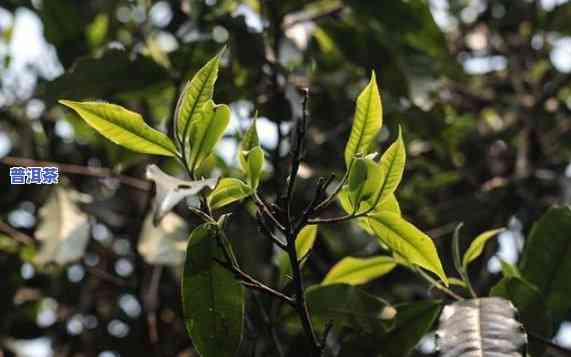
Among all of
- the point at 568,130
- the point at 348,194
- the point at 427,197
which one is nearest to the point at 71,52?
the point at 427,197

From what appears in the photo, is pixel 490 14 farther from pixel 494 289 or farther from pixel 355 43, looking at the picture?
pixel 494 289

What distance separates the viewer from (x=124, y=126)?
0.70m

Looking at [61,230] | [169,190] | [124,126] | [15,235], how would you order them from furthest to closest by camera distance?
[15,235], [61,230], [124,126], [169,190]

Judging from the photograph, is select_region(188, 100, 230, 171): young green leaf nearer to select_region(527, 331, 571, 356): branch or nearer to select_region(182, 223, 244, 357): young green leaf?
select_region(182, 223, 244, 357): young green leaf

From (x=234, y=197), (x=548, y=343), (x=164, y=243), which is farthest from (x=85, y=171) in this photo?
(x=548, y=343)

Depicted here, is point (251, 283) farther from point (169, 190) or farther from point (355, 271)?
point (355, 271)

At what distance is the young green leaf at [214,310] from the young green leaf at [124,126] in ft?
0.38

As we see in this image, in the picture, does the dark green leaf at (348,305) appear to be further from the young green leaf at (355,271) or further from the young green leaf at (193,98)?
the young green leaf at (193,98)

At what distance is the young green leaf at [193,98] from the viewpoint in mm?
691

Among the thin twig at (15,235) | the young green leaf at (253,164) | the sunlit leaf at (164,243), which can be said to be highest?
the young green leaf at (253,164)


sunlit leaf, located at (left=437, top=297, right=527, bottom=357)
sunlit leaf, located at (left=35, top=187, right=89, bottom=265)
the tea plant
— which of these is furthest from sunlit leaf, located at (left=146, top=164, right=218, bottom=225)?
sunlit leaf, located at (left=35, top=187, right=89, bottom=265)

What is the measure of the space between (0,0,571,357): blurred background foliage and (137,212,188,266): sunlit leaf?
0.18 ft

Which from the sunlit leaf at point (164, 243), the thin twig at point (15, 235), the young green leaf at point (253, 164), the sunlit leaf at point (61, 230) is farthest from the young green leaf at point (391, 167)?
the thin twig at point (15, 235)

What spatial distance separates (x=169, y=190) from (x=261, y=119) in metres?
0.65
